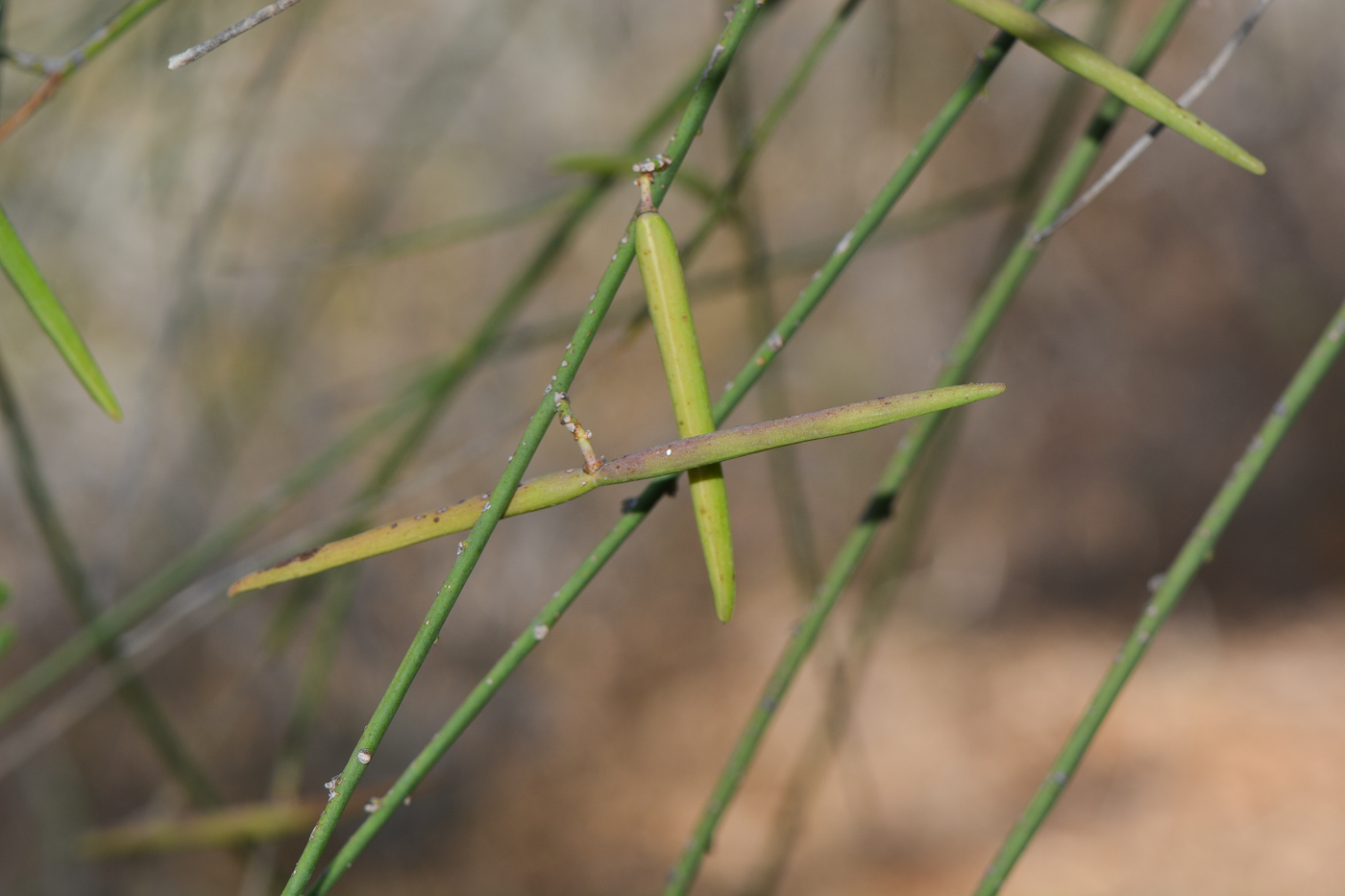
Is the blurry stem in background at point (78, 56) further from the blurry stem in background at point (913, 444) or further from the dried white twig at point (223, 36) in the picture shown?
the blurry stem in background at point (913, 444)

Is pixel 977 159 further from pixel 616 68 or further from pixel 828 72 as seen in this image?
pixel 616 68

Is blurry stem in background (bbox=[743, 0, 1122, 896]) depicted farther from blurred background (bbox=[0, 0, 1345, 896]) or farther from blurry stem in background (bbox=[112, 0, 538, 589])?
blurry stem in background (bbox=[112, 0, 538, 589])

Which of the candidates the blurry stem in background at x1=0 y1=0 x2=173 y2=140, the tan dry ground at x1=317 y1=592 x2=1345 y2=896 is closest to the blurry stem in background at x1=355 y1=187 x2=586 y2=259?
the blurry stem in background at x1=0 y1=0 x2=173 y2=140

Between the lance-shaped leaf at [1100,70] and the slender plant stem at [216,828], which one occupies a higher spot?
the lance-shaped leaf at [1100,70]

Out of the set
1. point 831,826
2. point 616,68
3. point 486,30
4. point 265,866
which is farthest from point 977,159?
point 265,866

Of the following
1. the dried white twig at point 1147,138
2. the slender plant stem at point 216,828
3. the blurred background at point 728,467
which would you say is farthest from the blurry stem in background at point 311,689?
the blurred background at point 728,467

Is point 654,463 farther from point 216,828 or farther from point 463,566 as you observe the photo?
point 216,828
